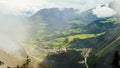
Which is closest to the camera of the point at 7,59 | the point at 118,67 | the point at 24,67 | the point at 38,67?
the point at 118,67

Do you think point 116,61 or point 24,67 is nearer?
point 116,61

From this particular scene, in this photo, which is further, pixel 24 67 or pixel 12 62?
pixel 12 62

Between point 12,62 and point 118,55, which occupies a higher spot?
point 118,55

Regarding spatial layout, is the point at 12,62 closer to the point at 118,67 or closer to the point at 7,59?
the point at 7,59

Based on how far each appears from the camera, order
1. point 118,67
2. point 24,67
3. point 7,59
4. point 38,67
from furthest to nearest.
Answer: point 7,59 → point 38,67 → point 24,67 → point 118,67

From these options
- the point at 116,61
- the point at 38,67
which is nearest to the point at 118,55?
the point at 116,61

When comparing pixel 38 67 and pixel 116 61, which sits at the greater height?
pixel 116 61

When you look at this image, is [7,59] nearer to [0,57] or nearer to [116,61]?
[0,57]

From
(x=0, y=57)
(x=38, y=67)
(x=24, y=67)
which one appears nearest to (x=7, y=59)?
(x=0, y=57)
